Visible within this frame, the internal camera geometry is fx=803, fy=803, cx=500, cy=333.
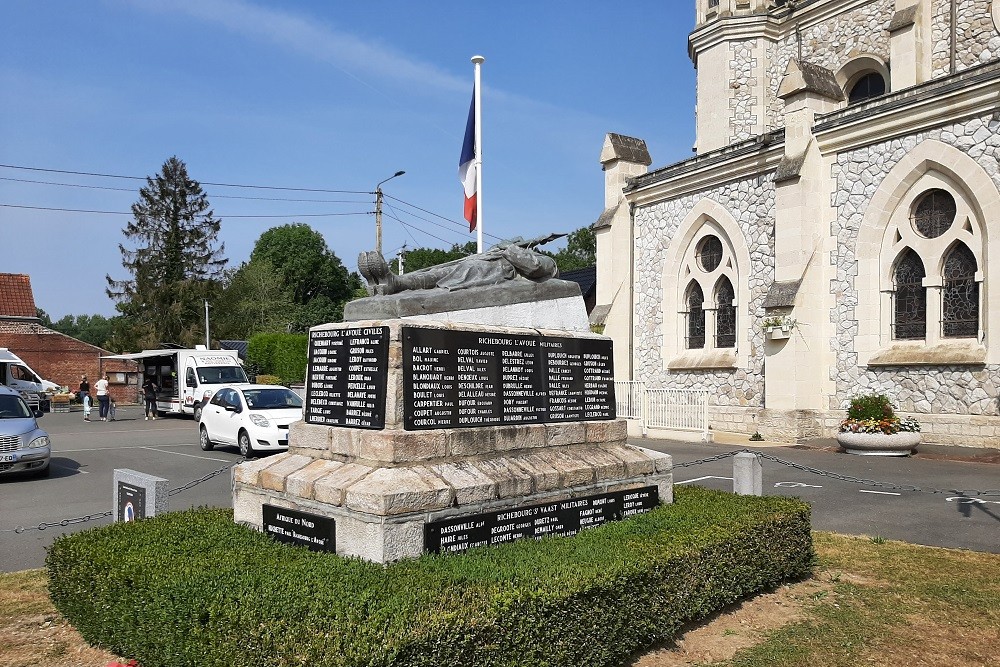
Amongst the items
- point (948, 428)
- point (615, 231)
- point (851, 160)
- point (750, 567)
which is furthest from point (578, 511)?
point (615, 231)

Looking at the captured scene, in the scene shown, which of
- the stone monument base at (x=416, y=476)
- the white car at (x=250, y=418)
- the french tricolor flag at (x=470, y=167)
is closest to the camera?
the stone monument base at (x=416, y=476)

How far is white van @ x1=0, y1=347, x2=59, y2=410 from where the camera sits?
34.5m

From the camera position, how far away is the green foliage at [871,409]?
16.5 m

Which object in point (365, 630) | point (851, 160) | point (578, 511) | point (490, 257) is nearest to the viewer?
point (365, 630)

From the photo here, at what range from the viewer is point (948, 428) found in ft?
54.6

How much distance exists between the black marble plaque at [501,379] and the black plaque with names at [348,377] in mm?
206

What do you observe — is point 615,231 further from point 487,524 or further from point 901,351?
point 487,524

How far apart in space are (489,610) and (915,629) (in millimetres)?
3562

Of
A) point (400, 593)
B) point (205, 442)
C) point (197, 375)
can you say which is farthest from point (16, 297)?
point (400, 593)

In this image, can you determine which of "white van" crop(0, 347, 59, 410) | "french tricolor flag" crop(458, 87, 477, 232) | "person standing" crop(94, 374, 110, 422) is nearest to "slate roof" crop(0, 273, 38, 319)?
"white van" crop(0, 347, 59, 410)

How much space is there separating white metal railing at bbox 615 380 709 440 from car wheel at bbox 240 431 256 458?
8.69m

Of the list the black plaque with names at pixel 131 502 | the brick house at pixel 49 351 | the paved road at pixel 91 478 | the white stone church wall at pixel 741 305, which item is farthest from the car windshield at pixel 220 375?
the black plaque with names at pixel 131 502

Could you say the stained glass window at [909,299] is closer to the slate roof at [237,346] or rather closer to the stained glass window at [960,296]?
the stained glass window at [960,296]

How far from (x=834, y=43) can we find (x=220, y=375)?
2391 cm
